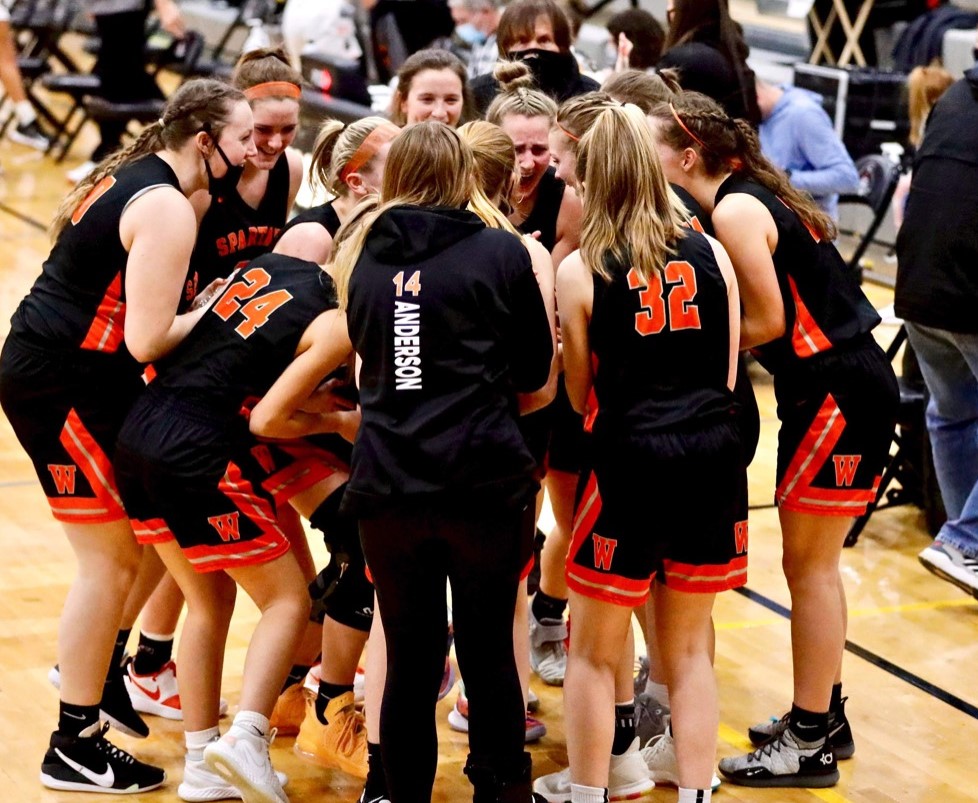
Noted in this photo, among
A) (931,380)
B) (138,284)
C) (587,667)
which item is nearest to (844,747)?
(587,667)

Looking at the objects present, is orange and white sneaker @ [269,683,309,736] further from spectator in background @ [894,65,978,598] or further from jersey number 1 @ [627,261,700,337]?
spectator in background @ [894,65,978,598]

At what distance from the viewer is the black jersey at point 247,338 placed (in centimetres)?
339

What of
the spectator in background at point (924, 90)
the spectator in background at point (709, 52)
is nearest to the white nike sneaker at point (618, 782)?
the spectator in background at point (709, 52)

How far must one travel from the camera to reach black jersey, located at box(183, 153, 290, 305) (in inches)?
153

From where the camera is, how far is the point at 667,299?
121 inches

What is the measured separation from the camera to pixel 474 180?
3078 mm

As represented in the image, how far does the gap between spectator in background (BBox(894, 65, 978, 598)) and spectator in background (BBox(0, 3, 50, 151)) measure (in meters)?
7.88

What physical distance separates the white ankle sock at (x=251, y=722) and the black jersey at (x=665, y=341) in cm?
107

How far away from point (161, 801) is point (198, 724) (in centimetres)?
22

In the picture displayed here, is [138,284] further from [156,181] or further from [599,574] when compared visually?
[599,574]

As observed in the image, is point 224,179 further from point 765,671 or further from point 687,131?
point 765,671

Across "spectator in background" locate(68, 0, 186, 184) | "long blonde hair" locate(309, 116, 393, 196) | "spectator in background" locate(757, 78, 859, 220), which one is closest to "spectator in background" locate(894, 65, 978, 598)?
"spectator in background" locate(757, 78, 859, 220)

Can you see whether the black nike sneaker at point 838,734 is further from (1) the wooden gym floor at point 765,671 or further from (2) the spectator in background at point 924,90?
(2) the spectator in background at point 924,90

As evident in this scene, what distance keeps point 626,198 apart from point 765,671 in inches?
72.4
